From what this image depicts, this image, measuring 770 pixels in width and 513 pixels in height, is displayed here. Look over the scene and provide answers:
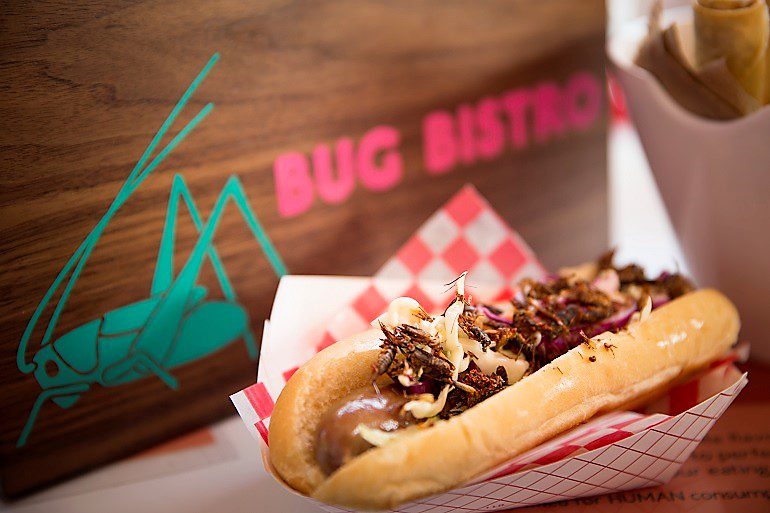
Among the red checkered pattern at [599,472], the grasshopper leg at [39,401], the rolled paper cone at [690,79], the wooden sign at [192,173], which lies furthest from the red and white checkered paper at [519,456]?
the rolled paper cone at [690,79]

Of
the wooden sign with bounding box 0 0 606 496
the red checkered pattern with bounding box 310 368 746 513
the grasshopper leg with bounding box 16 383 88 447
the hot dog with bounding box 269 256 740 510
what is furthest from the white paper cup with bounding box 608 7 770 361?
the grasshopper leg with bounding box 16 383 88 447

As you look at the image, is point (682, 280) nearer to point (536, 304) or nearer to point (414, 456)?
point (536, 304)

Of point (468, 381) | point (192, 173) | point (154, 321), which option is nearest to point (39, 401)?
point (154, 321)

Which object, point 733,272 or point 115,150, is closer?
point 115,150

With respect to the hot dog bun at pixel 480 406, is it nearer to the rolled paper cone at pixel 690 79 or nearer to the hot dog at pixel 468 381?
the hot dog at pixel 468 381

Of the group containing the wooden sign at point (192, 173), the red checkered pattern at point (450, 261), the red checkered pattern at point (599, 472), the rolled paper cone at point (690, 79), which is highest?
the wooden sign at point (192, 173)


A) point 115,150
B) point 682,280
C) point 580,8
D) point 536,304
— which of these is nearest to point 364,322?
point 536,304
